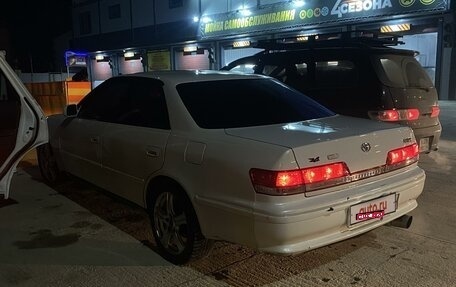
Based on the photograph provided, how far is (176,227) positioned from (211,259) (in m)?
0.40

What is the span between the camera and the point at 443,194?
5492 mm

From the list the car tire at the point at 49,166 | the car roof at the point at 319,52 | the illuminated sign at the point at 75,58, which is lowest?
the car tire at the point at 49,166

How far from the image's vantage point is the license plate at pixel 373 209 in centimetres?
320

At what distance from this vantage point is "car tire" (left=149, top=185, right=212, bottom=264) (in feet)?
11.5

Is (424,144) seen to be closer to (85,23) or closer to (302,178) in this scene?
(302,178)

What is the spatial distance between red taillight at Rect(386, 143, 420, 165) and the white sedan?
1cm

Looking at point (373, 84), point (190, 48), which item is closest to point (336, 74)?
point (373, 84)

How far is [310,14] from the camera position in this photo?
694 inches

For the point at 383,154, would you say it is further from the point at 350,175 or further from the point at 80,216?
the point at 80,216

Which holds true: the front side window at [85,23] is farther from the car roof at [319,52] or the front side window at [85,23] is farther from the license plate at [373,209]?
the license plate at [373,209]

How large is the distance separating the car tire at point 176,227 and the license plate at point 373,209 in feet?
3.56

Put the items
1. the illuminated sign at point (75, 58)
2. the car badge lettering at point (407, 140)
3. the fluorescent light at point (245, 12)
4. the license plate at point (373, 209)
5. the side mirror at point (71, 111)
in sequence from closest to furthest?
the license plate at point (373, 209), the car badge lettering at point (407, 140), the side mirror at point (71, 111), the fluorescent light at point (245, 12), the illuminated sign at point (75, 58)

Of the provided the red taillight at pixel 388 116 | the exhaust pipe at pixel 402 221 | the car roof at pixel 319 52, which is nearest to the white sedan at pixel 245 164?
the exhaust pipe at pixel 402 221

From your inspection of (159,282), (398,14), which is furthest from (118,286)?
(398,14)
